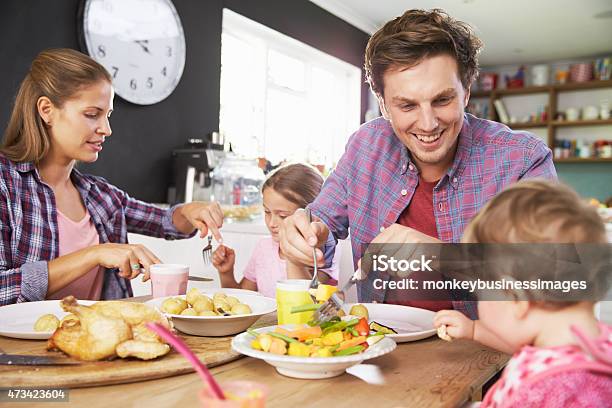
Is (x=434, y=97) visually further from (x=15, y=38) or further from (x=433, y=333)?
(x=15, y=38)

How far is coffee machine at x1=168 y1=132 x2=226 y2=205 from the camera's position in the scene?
136 inches

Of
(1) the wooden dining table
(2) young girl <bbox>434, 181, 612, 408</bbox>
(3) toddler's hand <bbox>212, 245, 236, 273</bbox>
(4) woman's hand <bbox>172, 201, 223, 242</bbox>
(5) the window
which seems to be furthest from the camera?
(5) the window

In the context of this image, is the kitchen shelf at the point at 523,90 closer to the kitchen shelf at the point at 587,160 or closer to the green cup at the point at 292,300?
the kitchen shelf at the point at 587,160

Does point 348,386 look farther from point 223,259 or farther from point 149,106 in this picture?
point 149,106

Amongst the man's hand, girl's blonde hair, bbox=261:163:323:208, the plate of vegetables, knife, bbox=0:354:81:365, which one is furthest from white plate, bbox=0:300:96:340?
girl's blonde hair, bbox=261:163:323:208

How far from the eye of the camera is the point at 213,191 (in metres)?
3.37

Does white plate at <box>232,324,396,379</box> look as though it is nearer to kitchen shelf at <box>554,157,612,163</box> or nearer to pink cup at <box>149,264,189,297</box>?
pink cup at <box>149,264,189,297</box>

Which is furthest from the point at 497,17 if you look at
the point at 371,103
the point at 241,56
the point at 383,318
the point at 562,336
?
the point at 562,336

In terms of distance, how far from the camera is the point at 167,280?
1320 mm

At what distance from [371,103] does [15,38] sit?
4462 mm

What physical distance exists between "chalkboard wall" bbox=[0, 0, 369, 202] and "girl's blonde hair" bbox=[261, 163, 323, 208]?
1.40 meters

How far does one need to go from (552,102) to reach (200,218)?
6.86 meters

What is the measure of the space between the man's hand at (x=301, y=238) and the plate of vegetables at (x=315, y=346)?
37cm

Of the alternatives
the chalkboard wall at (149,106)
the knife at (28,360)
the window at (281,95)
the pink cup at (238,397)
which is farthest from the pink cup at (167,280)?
the window at (281,95)
